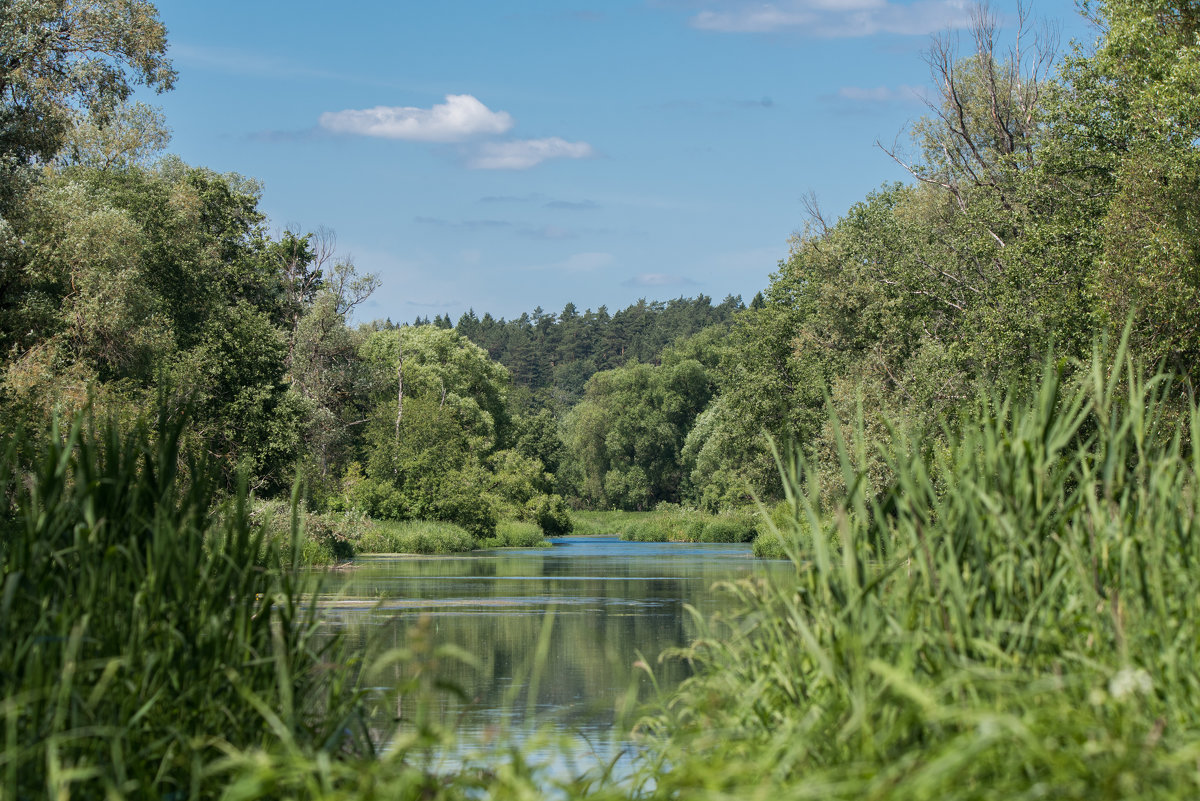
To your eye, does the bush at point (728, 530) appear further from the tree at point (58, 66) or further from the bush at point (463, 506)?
the tree at point (58, 66)

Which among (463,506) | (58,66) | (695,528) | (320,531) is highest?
(58,66)

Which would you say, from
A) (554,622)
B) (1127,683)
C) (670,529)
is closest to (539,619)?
(554,622)

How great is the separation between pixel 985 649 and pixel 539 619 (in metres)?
12.4

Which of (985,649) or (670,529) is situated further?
(670,529)

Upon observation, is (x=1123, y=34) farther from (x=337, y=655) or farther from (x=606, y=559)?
(x=606, y=559)

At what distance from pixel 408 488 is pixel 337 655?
38.2m

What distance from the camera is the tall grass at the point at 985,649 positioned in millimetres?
2756

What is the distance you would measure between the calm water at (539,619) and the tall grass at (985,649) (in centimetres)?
49

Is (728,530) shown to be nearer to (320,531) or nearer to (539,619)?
(320,531)

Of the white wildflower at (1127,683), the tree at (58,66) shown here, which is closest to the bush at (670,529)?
the tree at (58,66)

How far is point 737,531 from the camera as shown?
49.7m

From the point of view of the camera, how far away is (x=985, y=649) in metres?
3.59

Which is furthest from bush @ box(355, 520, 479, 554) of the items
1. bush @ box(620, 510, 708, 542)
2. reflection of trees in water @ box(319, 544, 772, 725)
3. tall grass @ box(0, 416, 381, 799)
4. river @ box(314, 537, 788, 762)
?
tall grass @ box(0, 416, 381, 799)

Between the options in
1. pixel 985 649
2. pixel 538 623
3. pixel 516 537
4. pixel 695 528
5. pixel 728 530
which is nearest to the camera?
pixel 985 649
